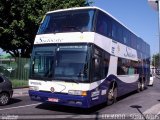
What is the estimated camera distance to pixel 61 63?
11367mm

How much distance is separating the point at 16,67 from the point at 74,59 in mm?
17918

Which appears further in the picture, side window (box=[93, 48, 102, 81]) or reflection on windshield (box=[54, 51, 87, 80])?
side window (box=[93, 48, 102, 81])

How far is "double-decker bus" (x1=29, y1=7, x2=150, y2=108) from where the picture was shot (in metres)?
11.0

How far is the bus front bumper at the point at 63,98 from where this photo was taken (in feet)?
35.7

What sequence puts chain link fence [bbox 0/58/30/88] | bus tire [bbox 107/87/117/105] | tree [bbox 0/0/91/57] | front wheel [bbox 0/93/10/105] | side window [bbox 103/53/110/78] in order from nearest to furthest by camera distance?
side window [bbox 103/53/110/78] < front wheel [bbox 0/93/10/105] < bus tire [bbox 107/87/117/105] < chain link fence [bbox 0/58/30/88] < tree [bbox 0/0/91/57]

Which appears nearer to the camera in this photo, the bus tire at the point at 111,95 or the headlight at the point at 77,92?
the headlight at the point at 77,92

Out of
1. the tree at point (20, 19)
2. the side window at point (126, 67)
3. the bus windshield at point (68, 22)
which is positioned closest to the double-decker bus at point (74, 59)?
the bus windshield at point (68, 22)

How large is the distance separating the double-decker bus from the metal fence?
1590cm

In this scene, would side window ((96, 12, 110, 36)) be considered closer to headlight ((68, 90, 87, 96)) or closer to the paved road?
headlight ((68, 90, 87, 96))

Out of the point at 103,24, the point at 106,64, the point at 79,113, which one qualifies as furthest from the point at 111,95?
the point at 103,24

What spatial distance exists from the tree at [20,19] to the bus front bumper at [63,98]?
1893 cm

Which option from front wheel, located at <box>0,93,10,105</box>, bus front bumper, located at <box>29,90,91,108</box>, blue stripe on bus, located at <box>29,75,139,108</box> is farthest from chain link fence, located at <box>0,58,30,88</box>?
bus front bumper, located at <box>29,90,91,108</box>

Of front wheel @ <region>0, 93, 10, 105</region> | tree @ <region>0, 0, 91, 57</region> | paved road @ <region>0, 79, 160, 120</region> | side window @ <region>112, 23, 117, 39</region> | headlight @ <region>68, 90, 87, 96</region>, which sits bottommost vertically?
paved road @ <region>0, 79, 160, 120</region>

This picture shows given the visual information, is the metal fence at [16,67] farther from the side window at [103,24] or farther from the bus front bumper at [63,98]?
the bus front bumper at [63,98]
